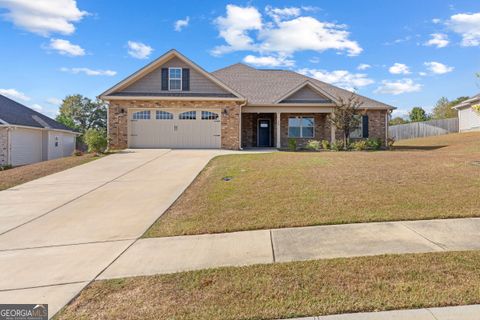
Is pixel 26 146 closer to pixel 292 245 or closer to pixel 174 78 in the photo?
pixel 174 78

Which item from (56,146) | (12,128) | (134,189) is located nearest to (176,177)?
(134,189)

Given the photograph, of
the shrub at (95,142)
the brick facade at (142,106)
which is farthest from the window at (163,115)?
the shrub at (95,142)

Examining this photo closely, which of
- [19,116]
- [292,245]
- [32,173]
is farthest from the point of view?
[19,116]

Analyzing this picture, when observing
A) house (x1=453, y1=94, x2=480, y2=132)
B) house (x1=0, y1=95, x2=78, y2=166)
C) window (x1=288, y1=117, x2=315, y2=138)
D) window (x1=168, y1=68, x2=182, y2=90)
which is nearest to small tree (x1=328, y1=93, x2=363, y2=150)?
window (x1=288, y1=117, x2=315, y2=138)

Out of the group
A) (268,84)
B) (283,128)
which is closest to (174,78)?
(283,128)

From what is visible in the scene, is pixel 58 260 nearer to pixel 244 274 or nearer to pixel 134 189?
pixel 244 274

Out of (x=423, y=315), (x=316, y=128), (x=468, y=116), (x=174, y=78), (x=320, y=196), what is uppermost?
(x=174, y=78)

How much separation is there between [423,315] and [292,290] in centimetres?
124

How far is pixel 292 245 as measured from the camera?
16.5 ft

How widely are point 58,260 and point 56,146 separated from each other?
26844 millimetres

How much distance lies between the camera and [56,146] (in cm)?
2817

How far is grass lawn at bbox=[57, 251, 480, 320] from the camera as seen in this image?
3.22 metres

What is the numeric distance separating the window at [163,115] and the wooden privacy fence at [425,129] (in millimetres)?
30348

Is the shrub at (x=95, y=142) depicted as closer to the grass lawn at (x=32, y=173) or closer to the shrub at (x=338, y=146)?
the grass lawn at (x=32, y=173)
